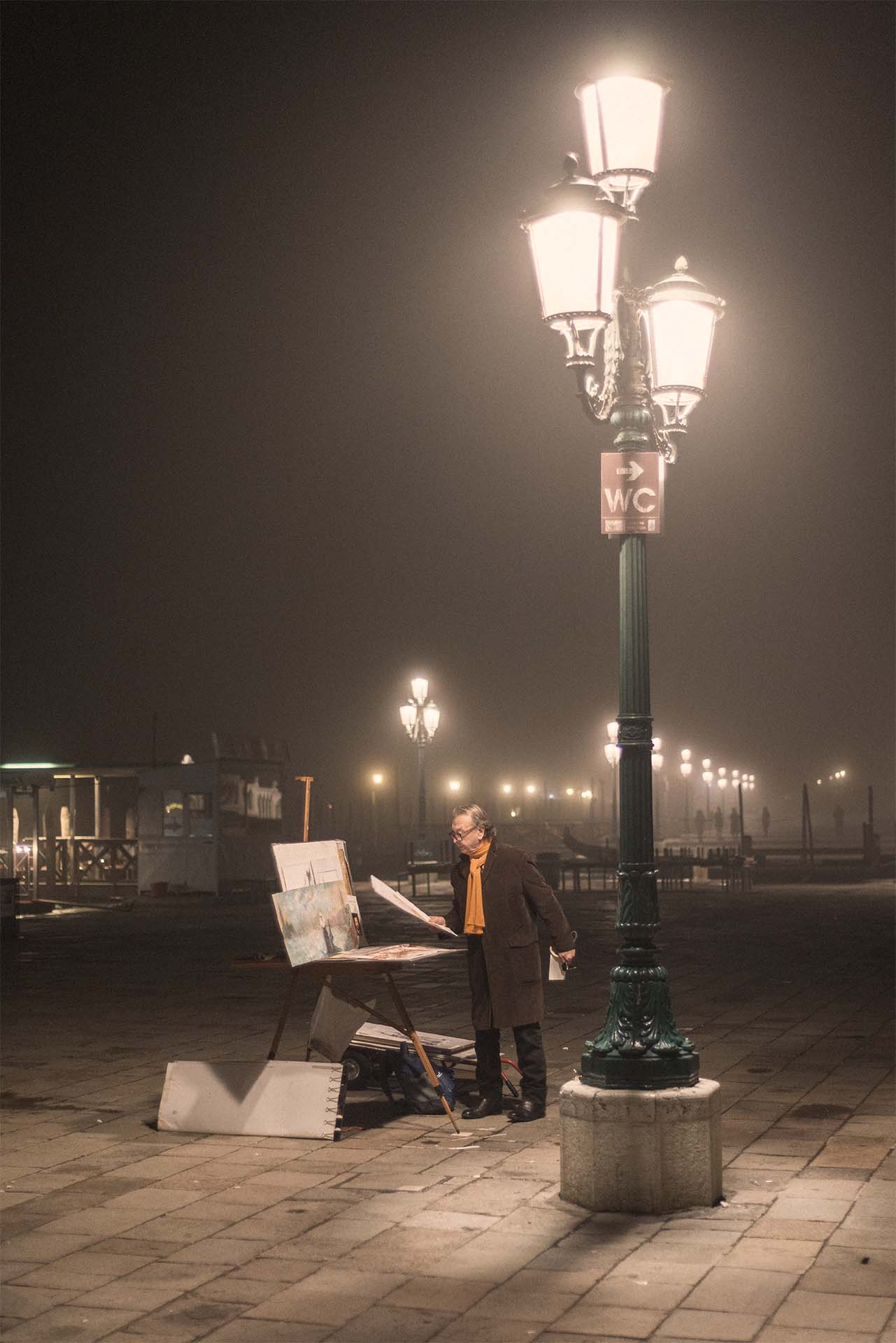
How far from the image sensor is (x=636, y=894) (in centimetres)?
674

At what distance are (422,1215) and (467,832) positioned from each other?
2.44 meters

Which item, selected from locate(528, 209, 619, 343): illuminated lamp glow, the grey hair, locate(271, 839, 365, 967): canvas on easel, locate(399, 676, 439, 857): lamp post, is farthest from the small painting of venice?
locate(399, 676, 439, 857): lamp post

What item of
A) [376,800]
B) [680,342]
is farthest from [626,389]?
[376,800]

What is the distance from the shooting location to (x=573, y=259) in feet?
22.3

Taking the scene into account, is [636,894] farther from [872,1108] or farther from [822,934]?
[822,934]

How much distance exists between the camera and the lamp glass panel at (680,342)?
7.46 m

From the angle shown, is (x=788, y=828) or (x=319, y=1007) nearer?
(x=319, y=1007)

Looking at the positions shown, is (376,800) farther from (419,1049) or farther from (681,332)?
(681,332)

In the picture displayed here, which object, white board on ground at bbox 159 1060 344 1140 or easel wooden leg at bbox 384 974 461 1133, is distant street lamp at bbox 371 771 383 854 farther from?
easel wooden leg at bbox 384 974 461 1133

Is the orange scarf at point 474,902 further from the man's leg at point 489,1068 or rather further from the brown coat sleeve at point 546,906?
the man's leg at point 489,1068

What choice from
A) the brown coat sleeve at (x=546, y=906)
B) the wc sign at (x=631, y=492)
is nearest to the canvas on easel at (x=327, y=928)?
the brown coat sleeve at (x=546, y=906)

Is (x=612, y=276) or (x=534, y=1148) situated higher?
(x=612, y=276)

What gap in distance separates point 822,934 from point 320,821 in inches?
1267

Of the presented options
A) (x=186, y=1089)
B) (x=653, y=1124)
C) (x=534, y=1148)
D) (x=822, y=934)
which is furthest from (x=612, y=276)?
(x=822, y=934)
